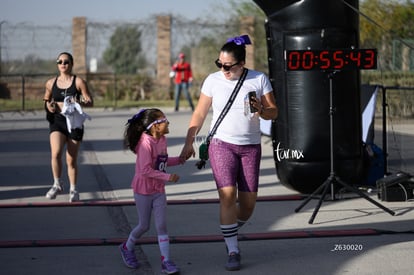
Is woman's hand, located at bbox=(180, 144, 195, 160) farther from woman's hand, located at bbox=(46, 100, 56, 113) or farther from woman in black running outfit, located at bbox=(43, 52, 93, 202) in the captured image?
woman's hand, located at bbox=(46, 100, 56, 113)

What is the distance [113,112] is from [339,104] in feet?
55.6

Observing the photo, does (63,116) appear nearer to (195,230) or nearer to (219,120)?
(195,230)

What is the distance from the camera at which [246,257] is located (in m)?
7.61

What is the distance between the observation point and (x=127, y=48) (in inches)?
1345

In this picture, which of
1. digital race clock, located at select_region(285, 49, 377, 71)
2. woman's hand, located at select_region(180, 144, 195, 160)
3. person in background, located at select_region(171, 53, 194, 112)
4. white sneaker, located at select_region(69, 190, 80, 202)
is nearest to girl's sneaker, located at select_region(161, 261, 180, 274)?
woman's hand, located at select_region(180, 144, 195, 160)

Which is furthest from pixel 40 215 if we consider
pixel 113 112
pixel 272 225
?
pixel 113 112

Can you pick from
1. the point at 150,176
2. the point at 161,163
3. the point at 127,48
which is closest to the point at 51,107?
the point at 161,163

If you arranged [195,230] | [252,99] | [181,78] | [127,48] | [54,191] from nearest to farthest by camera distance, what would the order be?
[252,99], [195,230], [54,191], [181,78], [127,48]

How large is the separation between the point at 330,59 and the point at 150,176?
3.25 meters

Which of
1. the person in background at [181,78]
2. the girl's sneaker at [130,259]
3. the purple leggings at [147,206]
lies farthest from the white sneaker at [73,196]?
the person in background at [181,78]

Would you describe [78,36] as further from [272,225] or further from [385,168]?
[272,225]

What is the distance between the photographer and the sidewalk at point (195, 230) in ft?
24.1

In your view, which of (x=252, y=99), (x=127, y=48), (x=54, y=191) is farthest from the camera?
(x=127, y=48)

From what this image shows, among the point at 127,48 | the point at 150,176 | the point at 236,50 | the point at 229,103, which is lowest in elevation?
the point at 150,176
